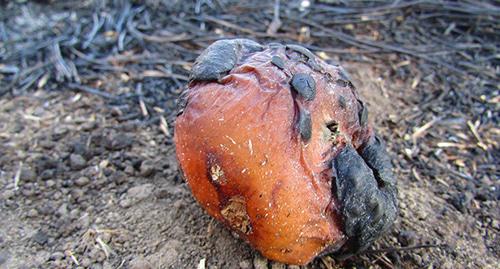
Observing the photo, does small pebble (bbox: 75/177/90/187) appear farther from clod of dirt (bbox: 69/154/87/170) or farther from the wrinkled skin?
the wrinkled skin

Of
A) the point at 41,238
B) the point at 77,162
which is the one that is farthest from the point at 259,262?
the point at 77,162

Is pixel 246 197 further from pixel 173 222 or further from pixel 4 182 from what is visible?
pixel 4 182

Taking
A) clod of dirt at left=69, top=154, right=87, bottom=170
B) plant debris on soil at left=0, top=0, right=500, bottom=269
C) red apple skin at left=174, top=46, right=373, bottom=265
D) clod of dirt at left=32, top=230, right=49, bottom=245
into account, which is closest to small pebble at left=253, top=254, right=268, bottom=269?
plant debris on soil at left=0, top=0, right=500, bottom=269

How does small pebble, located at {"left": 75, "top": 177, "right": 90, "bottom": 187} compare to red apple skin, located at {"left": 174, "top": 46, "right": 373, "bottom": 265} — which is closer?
red apple skin, located at {"left": 174, "top": 46, "right": 373, "bottom": 265}

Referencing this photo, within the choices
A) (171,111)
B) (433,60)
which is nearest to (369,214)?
(171,111)

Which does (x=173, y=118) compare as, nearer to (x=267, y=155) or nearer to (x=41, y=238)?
(x=41, y=238)

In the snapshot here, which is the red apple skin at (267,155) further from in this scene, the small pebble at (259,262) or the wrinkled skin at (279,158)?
the small pebble at (259,262)
